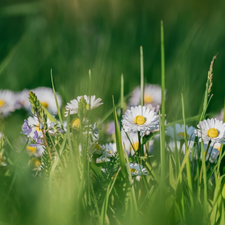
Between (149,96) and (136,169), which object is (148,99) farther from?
(136,169)

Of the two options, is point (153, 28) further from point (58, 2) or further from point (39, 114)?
point (39, 114)

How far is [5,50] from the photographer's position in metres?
1.80

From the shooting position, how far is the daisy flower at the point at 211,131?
1.65ft

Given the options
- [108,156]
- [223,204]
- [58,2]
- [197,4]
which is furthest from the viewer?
[197,4]

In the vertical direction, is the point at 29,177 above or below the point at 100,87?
below

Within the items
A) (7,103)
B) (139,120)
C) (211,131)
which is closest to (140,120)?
(139,120)

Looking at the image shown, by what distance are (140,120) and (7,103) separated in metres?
0.48

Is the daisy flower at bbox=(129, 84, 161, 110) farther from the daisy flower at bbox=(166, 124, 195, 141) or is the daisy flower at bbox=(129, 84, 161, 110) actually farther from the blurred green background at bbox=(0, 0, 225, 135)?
the daisy flower at bbox=(166, 124, 195, 141)

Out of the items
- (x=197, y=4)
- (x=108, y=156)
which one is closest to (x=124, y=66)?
(x=108, y=156)

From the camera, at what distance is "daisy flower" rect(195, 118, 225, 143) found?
1.65ft

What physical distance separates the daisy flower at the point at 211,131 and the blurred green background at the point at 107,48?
83mm

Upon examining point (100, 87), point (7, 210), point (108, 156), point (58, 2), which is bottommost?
point (7, 210)

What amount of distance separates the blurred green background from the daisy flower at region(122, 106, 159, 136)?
0.08m

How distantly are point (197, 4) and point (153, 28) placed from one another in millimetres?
966
